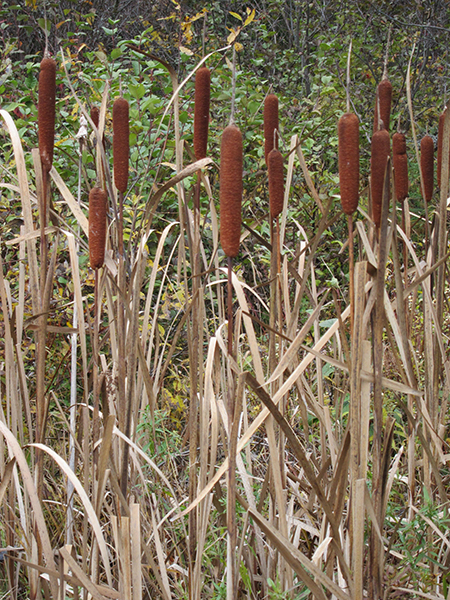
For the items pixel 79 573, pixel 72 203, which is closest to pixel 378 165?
pixel 72 203

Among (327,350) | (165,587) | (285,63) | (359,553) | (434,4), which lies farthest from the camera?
(285,63)

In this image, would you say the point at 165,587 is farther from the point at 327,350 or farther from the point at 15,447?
the point at 327,350

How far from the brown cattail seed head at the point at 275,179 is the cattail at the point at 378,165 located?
0.16 metres

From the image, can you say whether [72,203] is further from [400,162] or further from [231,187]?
[400,162]

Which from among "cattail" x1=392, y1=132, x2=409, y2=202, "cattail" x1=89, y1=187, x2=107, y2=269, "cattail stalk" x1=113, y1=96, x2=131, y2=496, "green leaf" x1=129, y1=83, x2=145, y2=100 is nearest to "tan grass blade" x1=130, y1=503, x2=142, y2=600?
"cattail stalk" x1=113, y1=96, x2=131, y2=496

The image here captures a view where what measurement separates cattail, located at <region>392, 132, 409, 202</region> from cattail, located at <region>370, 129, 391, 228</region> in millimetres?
182

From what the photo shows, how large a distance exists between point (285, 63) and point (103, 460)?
4.78m

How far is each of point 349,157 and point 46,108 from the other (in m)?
0.51

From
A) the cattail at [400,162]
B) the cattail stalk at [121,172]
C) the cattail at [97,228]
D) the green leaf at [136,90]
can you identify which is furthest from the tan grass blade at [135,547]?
the green leaf at [136,90]

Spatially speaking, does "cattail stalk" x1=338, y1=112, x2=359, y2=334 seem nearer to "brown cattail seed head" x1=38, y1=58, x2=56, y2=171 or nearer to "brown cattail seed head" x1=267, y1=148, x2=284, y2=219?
"brown cattail seed head" x1=267, y1=148, x2=284, y2=219

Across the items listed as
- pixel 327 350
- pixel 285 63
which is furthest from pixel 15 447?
pixel 285 63

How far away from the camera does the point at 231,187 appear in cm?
87

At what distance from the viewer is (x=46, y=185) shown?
103 centimetres

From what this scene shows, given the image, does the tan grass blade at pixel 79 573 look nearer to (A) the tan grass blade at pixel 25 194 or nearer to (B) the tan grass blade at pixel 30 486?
(B) the tan grass blade at pixel 30 486
